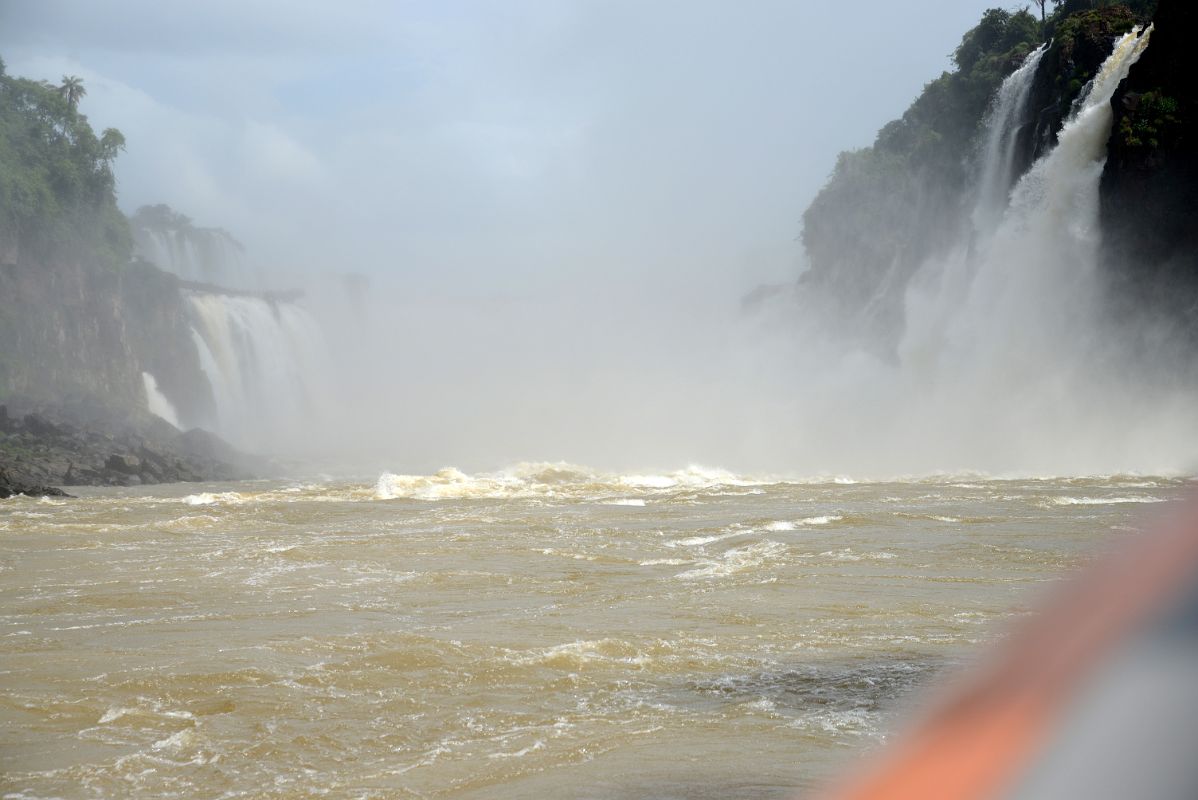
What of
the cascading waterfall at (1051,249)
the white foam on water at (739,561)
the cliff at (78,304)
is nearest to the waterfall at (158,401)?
the cliff at (78,304)

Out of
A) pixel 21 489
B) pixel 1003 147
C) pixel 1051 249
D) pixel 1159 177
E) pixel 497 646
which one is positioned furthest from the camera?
pixel 1003 147

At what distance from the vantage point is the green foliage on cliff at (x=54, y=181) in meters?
47.5

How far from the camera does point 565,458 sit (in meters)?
48.6

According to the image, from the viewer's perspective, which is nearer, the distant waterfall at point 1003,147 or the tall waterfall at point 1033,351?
the tall waterfall at point 1033,351

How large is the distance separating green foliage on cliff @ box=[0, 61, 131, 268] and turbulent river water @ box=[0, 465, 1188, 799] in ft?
124

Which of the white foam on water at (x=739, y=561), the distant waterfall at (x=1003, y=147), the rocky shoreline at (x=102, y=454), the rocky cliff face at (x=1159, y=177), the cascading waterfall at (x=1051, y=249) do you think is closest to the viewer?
the white foam on water at (x=739, y=561)

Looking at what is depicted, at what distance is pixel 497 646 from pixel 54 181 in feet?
169

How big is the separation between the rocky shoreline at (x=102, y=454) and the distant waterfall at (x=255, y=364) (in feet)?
30.1

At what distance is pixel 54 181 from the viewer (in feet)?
167

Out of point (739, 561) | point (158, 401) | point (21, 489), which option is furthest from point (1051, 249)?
point (158, 401)

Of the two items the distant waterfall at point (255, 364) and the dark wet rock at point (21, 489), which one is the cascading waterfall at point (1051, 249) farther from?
the distant waterfall at point (255, 364)

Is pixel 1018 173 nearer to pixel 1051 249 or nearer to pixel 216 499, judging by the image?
pixel 1051 249

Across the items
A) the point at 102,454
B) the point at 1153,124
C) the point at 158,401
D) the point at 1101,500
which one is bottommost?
the point at 102,454

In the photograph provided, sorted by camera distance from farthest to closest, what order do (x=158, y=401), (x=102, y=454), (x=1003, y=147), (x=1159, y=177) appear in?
(x=158, y=401) → (x=1003, y=147) → (x=102, y=454) → (x=1159, y=177)
